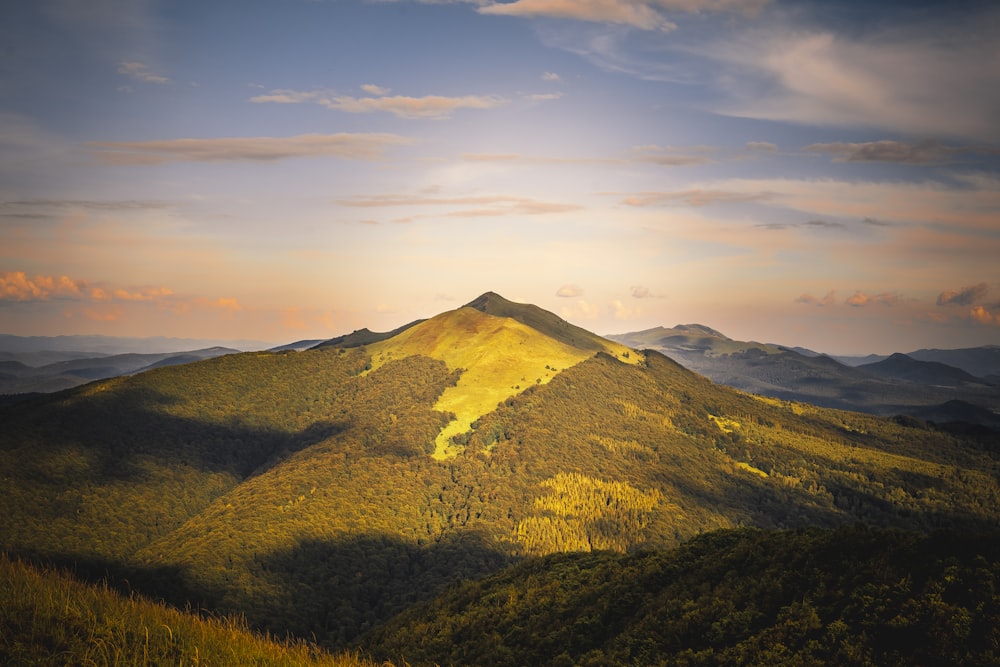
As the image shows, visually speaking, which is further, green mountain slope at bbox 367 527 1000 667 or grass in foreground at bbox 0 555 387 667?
green mountain slope at bbox 367 527 1000 667

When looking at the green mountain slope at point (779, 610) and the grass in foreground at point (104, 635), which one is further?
the green mountain slope at point (779, 610)

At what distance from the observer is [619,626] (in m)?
52.5

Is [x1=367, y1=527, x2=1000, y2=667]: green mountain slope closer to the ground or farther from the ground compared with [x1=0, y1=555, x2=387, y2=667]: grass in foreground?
closer to the ground

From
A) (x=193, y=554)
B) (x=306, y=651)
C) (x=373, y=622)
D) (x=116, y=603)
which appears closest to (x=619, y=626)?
(x=306, y=651)

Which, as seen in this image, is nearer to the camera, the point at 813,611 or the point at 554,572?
the point at 813,611

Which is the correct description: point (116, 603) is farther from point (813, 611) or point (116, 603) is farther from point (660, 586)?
point (660, 586)

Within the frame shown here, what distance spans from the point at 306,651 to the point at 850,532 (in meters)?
→ 46.2

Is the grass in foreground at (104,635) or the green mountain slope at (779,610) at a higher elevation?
the grass in foreground at (104,635)

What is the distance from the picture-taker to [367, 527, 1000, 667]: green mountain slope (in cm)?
3134

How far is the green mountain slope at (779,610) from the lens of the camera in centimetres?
3134

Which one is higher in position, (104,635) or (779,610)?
(104,635)

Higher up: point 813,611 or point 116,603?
point 116,603

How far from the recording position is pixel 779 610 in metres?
39.4

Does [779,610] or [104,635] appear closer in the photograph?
[104,635]
